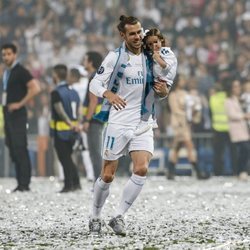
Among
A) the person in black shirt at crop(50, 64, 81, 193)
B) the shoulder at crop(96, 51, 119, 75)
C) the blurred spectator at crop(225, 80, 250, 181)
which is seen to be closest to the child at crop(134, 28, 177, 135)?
the shoulder at crop(96, 51, 119, 75)

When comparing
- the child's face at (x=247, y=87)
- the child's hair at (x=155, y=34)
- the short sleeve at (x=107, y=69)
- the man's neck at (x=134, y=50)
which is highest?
the child's face at (x=247, y=87)

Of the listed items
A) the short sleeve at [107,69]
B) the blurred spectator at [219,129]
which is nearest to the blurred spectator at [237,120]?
the blurred spectator at [219,129]

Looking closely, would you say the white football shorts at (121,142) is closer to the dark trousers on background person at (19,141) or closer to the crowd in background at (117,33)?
the dark trousers on background person at (19,141)

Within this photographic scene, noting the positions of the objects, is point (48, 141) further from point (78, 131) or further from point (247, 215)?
point (247, 215)

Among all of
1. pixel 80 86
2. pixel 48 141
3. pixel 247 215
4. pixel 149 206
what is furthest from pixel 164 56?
pixel 48 141

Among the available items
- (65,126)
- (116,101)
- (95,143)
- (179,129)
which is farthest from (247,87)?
(116,101)

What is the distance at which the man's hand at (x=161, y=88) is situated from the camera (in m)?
11.0

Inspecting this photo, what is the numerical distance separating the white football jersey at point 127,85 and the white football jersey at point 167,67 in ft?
0.53

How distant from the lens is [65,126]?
18016 millimetres

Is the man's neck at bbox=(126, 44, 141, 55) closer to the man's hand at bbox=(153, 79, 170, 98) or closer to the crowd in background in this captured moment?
the man's hand at bbox=(153, 79, 170, 98)

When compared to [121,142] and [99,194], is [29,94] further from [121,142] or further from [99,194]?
[121,142]

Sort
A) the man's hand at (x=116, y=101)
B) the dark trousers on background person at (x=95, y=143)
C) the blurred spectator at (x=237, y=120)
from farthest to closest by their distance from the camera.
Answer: the blurred spectator at (x=237, y=120)
the dark trousers on background person at (x=95, y=143)
the man's hand at (x=116, y=101)

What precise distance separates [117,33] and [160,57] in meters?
19.3

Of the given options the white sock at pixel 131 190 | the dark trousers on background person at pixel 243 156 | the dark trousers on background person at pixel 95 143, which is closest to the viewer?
the white sock at pixel 131 190
